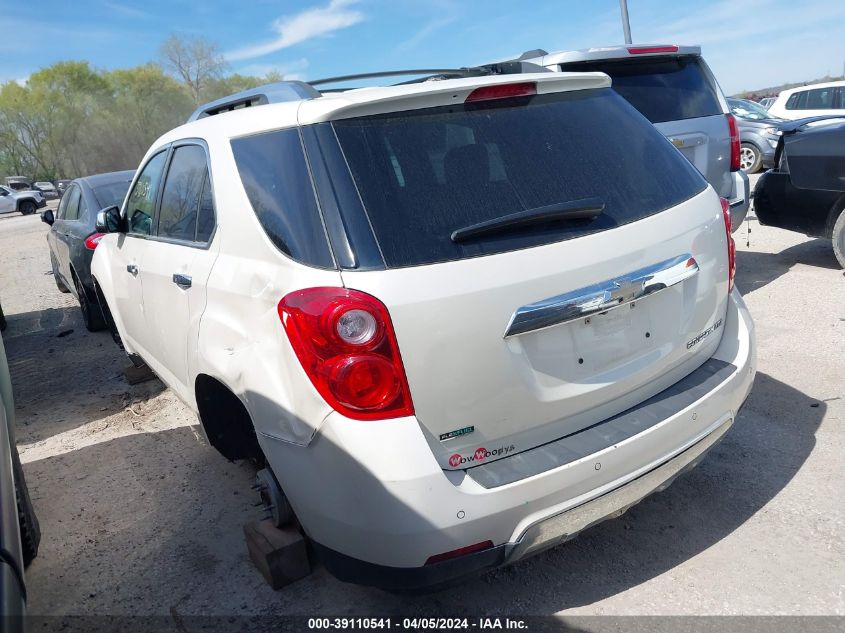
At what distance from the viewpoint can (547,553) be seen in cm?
288

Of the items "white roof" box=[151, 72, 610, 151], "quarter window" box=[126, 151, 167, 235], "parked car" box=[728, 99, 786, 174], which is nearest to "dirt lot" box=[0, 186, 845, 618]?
"quarter window" box=[126, 151, 167, 235]

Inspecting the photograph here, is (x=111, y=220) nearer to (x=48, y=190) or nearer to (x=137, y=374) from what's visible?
(x=137, y=374)

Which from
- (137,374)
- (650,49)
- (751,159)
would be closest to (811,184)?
(650,49)

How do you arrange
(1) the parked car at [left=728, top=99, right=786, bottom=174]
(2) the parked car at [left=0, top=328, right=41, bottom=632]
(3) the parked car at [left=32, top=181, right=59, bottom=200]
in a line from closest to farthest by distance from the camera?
(2) the parked car at [left=0, top=328, right=41, bottom=632]
(1) the parked car at [left=728, top=99, right=786, bottom=174]
(3) the parked car at [left=32, top=181, right=59, bottom=200]

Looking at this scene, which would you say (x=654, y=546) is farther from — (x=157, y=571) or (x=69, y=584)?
(x=69, y=584)

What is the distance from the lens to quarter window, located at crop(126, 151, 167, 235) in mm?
3838

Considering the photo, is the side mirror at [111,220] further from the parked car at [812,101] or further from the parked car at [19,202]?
the parked car at [19,202]

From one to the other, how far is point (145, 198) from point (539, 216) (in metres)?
2.72

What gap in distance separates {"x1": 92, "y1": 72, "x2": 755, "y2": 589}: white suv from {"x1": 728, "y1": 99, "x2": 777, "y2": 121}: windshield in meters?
13.9

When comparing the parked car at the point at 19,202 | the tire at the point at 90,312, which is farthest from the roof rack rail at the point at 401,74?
the parked car at the point at 19,202

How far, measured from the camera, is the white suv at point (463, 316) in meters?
2.06

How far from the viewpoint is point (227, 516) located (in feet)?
11.2

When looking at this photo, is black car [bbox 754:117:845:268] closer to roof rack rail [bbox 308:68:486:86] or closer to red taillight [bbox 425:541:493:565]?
roof rack rail [bbox 308:68:486:86]

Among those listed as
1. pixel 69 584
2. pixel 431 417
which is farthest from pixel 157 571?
pixel 431 417
